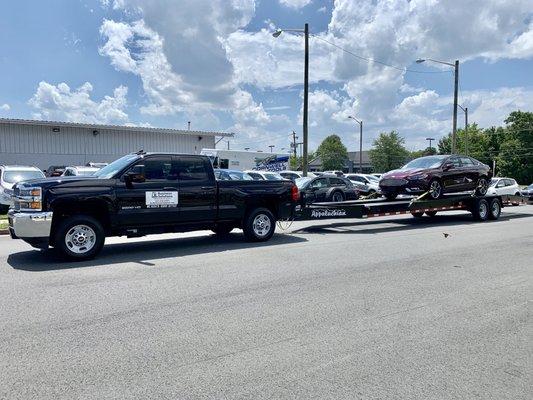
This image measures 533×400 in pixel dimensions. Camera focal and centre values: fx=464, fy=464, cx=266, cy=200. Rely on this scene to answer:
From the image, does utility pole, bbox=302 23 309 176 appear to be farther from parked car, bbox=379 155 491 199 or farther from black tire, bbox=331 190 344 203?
parked car, bbox=379 155 491 199

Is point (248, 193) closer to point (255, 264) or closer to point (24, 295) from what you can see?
point (255, 264)

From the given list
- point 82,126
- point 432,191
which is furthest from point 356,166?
point 432,191

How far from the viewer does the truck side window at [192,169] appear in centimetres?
959

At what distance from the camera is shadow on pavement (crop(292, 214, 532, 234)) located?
12966 millimetres

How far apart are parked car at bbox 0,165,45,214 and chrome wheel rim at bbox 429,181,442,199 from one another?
1426cm

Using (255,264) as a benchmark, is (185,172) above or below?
above

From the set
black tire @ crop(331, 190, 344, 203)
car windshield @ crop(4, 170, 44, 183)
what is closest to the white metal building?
car windshield @ crop(4, 170, 44, 183)

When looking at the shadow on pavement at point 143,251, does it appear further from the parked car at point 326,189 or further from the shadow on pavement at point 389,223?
the parked car at point 326,189

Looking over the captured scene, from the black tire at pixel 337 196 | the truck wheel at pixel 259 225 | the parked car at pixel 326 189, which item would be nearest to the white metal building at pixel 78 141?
the parked car at pixel 326 189

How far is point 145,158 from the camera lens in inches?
357

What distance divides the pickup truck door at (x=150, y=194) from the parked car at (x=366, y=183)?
1915cm

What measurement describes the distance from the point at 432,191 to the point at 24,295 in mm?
12001

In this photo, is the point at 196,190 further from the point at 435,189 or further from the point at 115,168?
the point at 435,189

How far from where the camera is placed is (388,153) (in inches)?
3238
